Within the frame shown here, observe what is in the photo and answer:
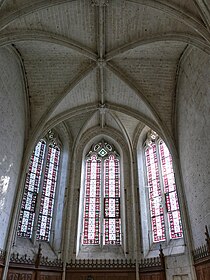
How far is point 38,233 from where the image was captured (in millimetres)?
13867

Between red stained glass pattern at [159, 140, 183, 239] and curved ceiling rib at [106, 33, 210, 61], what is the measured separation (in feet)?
21.6

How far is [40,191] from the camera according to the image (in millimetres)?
14836

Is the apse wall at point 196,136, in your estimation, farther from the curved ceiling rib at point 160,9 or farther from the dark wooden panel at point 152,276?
the dark wooden panel at point 152,276

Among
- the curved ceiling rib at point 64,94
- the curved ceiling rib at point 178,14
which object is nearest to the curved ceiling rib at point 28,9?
the curved ceiling rib at point 178,14

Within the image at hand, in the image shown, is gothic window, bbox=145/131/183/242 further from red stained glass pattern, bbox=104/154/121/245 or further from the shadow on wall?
the shadow on wall

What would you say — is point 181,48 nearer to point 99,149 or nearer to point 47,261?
point 99,149

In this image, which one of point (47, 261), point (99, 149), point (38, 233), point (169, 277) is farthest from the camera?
point (99, 149)

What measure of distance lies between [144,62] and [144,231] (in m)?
8.73

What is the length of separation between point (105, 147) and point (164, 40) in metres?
8.74

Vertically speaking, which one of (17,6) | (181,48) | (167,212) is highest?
(181,48)

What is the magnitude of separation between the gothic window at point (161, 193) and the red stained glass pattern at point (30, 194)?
6371mm

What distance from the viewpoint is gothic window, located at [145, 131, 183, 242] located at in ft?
44.6

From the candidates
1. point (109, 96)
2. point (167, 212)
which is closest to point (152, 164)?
point (167, 212)

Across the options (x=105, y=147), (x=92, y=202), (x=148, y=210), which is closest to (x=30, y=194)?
(x=92, y=202)
